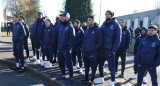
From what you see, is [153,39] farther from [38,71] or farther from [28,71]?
[28,71]

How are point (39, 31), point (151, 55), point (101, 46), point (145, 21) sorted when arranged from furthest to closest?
point (145, 21) < point (39, 31) < point (101, 46) < point (151, 55)

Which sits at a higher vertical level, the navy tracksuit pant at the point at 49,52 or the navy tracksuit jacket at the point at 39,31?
the navy tracksuit jacket at the point at 39,31

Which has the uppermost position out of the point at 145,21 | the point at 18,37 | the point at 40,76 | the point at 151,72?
the point at 145,21

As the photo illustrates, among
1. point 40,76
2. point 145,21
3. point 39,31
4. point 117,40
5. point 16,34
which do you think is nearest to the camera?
point 117,40

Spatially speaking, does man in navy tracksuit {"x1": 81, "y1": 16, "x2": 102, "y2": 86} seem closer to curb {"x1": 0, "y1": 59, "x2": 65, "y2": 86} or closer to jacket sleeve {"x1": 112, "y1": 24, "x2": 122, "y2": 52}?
jacket sleeve {"x1": 112, "y1": 24, "x2": 122, "y2": 52}

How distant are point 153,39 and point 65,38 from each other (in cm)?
256

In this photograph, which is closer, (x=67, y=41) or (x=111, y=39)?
(x=111, y=39)

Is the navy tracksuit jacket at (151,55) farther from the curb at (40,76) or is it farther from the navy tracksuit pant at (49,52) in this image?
the navy tracksuit pant at (49,52)

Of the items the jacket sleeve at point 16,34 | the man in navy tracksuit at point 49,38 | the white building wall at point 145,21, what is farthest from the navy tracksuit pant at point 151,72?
the white building wall at point 145,21

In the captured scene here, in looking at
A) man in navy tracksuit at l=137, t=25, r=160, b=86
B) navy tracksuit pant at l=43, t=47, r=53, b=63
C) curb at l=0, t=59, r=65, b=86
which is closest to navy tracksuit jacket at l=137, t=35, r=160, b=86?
man in navy tracksuit at l=137, t=25, r=160, b=86

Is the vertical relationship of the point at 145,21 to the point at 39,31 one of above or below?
above

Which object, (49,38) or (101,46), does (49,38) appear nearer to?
(49,38)

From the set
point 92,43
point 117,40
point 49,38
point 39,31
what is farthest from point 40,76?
point 117,40

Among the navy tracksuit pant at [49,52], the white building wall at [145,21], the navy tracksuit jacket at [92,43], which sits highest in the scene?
the white building wall at [145,21]
